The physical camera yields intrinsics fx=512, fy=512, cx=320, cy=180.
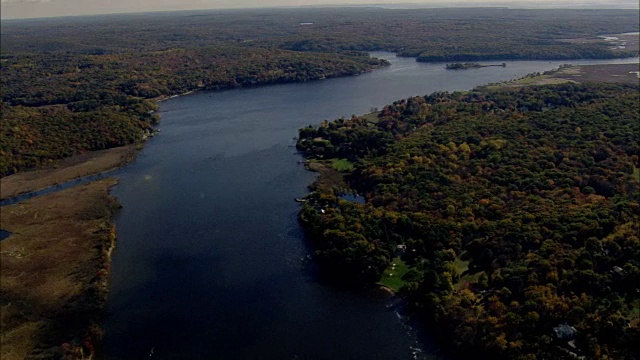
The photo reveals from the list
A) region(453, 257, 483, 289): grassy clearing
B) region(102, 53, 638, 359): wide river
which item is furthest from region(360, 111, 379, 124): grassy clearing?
region(453, 257, 483, 289): grassy clearing

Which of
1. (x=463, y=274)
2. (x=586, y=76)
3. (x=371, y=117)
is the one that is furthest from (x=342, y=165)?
(x=586, y=76)

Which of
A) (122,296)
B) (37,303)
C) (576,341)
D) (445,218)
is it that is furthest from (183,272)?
(576,341)

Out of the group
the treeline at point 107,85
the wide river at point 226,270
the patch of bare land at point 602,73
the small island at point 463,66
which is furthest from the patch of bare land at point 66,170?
the small island at point 463,66

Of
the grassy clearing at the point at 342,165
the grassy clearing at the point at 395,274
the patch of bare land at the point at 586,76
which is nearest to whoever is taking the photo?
the grassy clearing at the point at 395,274

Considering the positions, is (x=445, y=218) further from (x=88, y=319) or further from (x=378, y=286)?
(x=88, y=319)

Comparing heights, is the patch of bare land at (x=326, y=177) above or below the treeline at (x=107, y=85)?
below

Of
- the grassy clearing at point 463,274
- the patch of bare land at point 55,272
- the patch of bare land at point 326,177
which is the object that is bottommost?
the patch of bare land at point 55,272

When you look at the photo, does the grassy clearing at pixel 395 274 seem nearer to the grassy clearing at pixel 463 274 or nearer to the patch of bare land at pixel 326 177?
the grassy clearing at pixel 463 274
